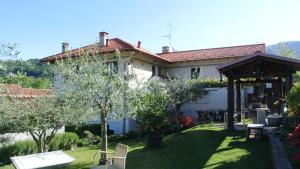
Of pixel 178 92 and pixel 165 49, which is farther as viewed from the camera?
pixel 165 49

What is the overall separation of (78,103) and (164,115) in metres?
4.23

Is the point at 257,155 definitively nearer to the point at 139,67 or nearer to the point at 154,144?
the point at 154,144

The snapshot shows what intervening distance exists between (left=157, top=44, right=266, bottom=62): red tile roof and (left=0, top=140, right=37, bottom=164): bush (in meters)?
17.2

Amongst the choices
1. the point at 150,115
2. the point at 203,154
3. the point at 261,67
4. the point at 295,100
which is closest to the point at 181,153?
the point at 203,154

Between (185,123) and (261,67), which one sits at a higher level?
(261,67)

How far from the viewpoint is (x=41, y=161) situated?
9.74 m

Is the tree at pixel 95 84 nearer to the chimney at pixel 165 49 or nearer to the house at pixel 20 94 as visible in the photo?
the house at pixel 20 94

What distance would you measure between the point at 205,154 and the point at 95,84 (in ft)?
15.0

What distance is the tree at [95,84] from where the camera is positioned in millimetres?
12273

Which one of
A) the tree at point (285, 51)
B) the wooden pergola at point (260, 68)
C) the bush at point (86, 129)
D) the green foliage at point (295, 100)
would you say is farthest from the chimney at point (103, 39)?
the tree at point (285, 51)

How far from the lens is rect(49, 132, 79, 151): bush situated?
59.6 ft

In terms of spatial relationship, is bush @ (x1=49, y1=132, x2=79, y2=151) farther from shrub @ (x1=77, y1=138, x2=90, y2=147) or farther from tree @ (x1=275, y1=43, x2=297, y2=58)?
tree @ (x1=275, y1=43, x2=297, y2=58)

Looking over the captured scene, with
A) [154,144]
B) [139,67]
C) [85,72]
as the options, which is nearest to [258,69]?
[154,144]

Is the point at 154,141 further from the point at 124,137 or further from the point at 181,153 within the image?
the point at 124,137
